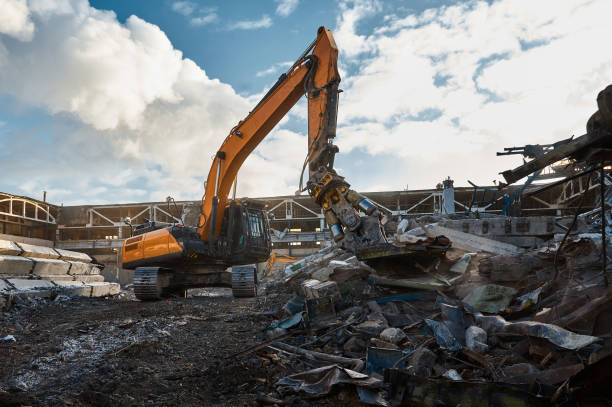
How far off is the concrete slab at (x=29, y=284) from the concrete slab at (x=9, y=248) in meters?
1.08

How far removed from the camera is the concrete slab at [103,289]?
39.3 feet

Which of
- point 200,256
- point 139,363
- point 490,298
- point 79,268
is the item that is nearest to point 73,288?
point 79,268

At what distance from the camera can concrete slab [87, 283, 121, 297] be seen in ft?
39.3

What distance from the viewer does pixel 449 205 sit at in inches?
877

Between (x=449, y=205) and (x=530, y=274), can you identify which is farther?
(x=449, y=205)

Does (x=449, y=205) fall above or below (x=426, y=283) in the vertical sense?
above

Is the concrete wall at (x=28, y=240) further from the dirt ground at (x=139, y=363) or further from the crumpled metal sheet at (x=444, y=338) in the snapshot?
the crumpled metal sheet at (x=444, y=338)

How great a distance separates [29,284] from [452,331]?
10.4 meters

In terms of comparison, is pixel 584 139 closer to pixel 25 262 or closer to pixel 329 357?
pixel 329 357

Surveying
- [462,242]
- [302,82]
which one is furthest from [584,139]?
[462,242]

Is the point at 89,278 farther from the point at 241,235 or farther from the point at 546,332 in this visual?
the point at 546,332

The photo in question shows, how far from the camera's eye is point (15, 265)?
9.73 meters

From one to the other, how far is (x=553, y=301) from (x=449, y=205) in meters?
19.0

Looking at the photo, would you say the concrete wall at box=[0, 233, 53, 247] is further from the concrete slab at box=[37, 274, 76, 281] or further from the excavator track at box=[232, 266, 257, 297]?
the excavator track at box=[232, 266, 257, 297]
